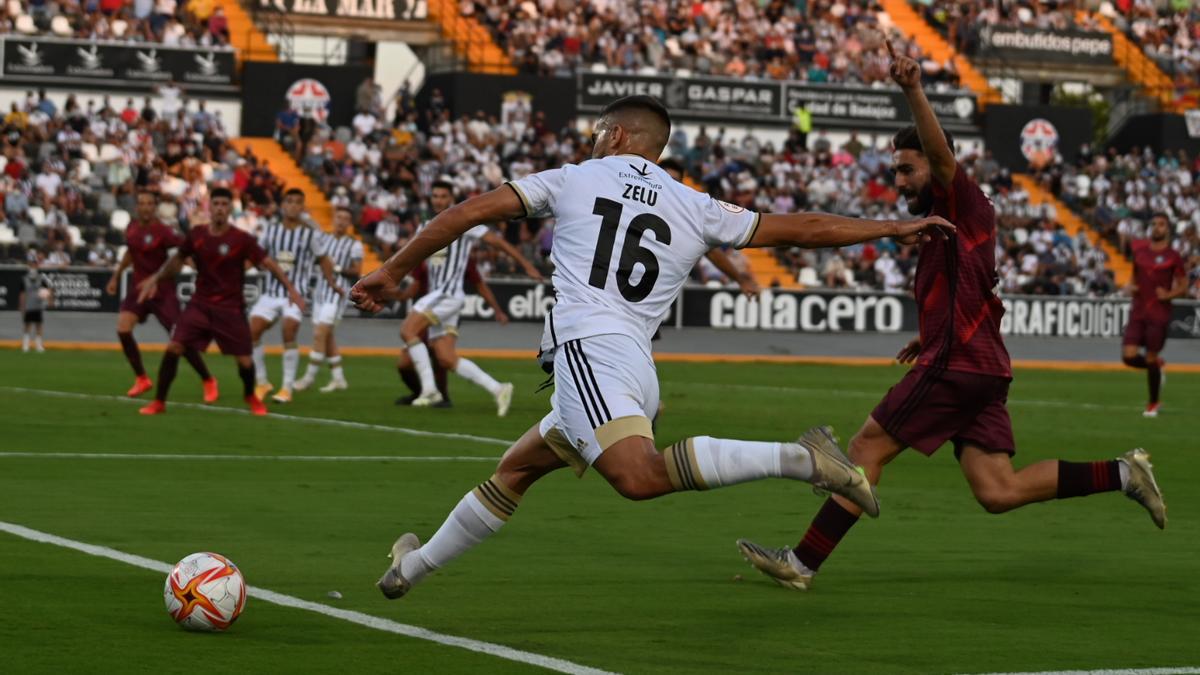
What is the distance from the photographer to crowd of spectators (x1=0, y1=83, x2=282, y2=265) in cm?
3712

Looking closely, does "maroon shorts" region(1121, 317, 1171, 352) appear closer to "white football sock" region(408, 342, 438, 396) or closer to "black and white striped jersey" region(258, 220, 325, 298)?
"white football sock" region(408, 342, 438, 396)

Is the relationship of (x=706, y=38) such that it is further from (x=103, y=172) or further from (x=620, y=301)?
(x=620, y=301)

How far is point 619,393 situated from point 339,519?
4.50 meters

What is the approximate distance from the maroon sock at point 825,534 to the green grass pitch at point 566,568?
0.18 meters

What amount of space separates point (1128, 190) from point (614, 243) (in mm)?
47889

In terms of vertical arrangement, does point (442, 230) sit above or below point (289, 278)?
above

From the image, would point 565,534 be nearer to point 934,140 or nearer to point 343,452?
point 934,140

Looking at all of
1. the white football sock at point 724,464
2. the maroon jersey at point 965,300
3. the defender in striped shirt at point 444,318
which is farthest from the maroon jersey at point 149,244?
the white football sock at point 724,464

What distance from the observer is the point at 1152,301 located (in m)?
23.5

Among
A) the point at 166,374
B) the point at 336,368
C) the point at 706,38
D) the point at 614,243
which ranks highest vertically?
the point at 706,38

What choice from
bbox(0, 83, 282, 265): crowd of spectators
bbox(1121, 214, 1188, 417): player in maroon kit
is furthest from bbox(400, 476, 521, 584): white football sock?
bbox(0, 83, 282, 265): crowd of spectators

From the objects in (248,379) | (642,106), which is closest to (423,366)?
(248,379)

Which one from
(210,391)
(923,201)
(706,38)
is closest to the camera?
(923,201)

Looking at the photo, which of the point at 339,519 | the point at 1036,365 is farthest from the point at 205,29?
the point at 339,519
